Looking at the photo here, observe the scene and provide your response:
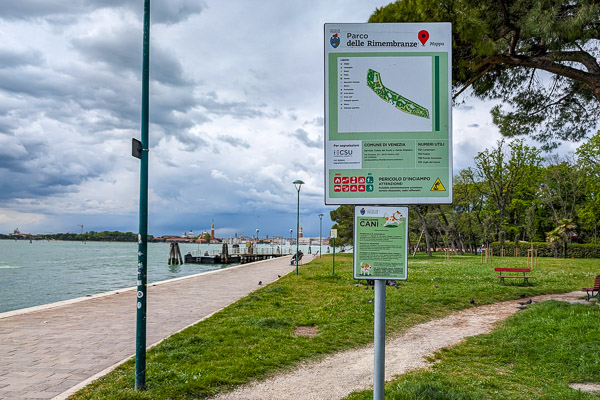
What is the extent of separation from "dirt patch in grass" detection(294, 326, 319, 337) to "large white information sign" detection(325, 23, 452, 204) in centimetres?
516

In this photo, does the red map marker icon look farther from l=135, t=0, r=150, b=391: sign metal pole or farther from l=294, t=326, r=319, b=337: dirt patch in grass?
l=294, t=326, r=319, b=337: dirt patch in grass

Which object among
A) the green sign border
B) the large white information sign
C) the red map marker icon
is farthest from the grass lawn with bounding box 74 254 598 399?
the red map marker icon

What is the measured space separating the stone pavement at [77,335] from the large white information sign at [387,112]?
13.3ft

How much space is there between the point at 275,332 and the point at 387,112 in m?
5.50

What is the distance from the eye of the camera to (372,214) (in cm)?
318

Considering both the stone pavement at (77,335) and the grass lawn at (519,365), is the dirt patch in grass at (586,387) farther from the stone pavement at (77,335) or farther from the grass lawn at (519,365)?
the stone pavement at (77,335)

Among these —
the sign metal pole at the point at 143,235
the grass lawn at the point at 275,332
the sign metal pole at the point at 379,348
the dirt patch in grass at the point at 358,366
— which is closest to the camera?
the sign metal pole at the point at 379,348

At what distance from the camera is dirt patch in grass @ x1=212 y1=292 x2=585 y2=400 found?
4879 mm

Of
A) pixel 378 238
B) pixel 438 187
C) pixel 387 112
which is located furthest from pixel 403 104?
pixel 378 238

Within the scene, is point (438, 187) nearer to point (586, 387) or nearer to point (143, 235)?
point (143, 235)

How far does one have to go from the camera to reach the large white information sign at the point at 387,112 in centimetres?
317

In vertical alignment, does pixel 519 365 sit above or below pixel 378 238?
below

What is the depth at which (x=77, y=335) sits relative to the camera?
25.3ft

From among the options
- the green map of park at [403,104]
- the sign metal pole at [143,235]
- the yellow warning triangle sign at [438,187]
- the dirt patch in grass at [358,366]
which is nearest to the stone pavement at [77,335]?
the sign metal pole at [143,235]
